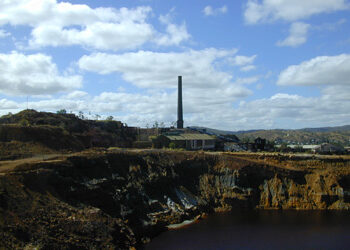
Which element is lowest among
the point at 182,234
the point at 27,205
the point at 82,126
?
the point at 182,234

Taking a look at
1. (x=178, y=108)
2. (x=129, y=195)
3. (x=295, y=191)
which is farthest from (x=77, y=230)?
(x=178, y=108)

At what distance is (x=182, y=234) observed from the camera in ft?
155

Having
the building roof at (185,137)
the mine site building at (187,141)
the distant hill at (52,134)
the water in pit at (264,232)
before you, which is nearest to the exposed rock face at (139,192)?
the water in pit at (264,232)

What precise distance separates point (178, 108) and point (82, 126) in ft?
134

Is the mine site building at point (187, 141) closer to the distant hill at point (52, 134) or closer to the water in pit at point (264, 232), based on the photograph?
the distant hill at point (52, 134)

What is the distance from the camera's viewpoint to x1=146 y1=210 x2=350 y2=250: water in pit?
43.0 meters

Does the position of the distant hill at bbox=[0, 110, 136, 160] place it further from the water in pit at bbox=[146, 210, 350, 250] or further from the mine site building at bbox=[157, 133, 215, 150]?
the water in pit at bbox=[146, 210, 350, 250]

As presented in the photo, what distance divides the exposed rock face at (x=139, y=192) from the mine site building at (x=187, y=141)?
61.6 feet

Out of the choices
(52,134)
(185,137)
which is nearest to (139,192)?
(52,134)

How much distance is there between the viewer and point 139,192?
177 ft

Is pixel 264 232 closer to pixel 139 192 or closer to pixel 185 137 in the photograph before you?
pixel 139 192

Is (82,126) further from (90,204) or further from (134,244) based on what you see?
(134,244)

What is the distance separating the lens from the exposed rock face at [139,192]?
37.6m

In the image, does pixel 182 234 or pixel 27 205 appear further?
pixel 182 234
